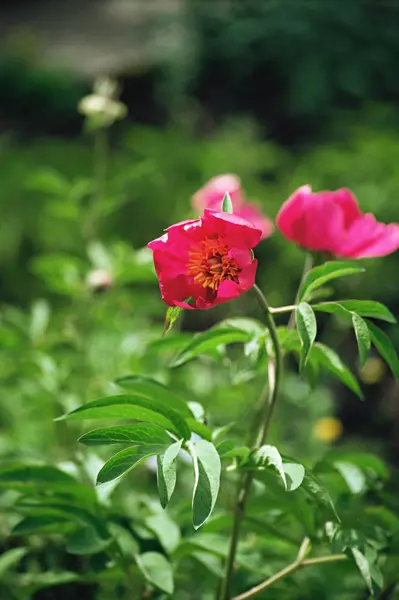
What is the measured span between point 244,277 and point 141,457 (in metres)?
0.19

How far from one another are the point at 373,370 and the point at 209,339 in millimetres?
1662

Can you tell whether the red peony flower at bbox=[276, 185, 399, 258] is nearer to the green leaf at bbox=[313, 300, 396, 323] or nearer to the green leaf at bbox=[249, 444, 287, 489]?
the green leaf at bbox=[313, 300, 396, 323]

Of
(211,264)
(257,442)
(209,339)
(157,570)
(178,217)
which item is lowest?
(178,217)

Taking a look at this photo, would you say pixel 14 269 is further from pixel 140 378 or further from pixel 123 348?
pixel 140 378

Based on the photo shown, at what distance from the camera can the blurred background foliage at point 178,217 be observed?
1.28m

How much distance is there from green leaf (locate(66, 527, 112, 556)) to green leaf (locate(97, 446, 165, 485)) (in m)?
0.24

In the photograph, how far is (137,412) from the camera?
80 cm

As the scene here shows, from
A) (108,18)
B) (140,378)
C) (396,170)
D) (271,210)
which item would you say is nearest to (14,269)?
(271,210)

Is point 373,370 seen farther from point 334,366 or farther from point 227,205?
point 227,205

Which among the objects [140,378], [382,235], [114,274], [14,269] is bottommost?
[14,269]

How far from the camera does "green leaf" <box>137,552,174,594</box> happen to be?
910 millimetres

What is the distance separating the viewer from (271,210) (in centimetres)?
286

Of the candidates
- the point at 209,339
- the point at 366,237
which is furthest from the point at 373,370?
the point at 209,339

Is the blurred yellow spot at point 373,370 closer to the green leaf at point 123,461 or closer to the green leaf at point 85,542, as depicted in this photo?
the green leaf at point 85,542
